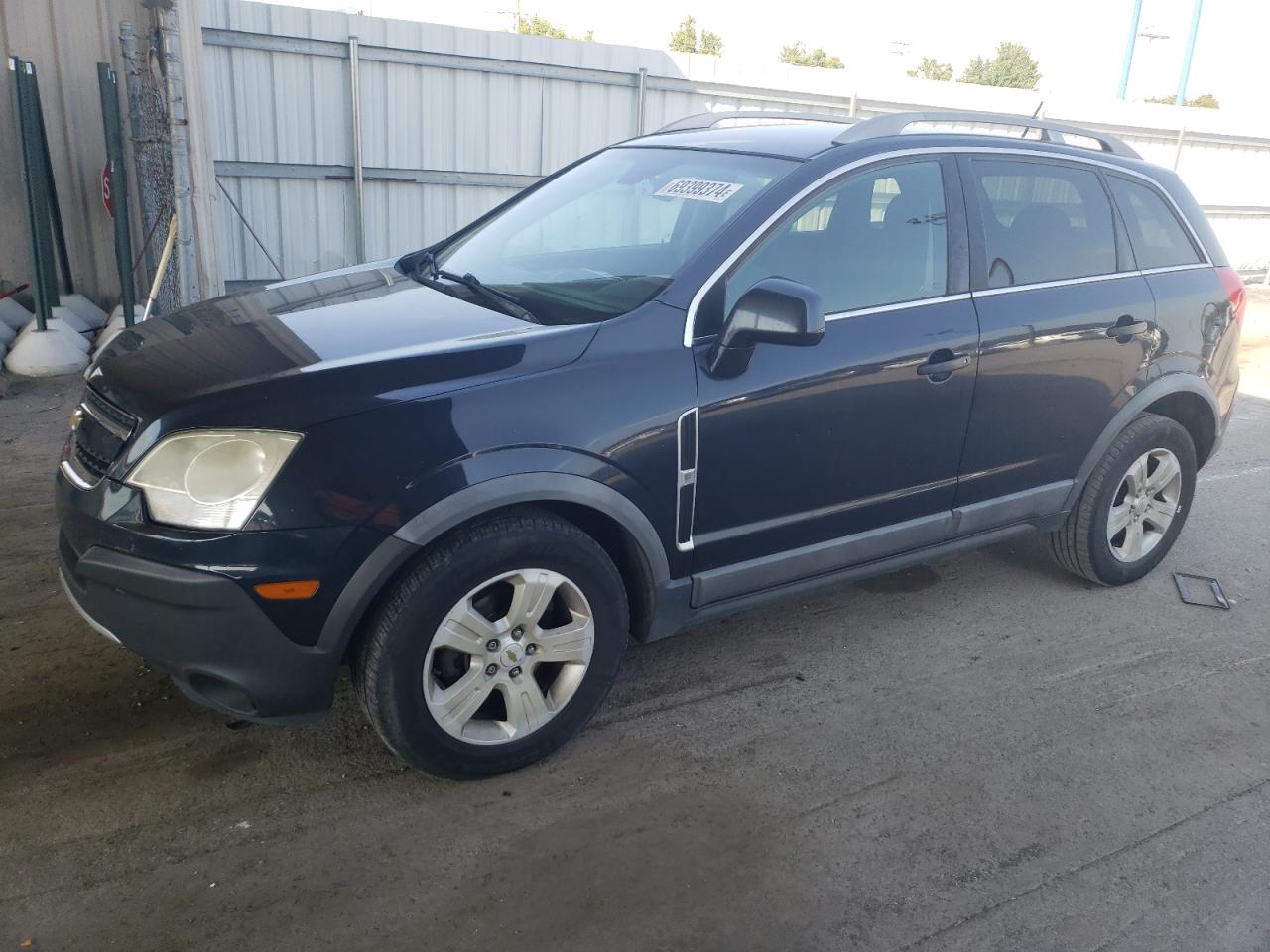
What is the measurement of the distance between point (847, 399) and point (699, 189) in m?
0.91

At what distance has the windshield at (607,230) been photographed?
3.36 meters

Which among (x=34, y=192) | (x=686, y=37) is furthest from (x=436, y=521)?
(x=686, y=37)

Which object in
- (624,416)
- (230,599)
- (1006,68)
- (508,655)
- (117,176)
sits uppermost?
(1006,68)

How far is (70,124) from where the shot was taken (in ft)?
28.7

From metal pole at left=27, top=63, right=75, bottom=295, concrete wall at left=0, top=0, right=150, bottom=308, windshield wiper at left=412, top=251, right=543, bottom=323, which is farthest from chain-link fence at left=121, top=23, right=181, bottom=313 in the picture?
windshield wiper at left=412, top=251, right=543, bottom=323

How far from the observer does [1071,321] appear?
161 inches

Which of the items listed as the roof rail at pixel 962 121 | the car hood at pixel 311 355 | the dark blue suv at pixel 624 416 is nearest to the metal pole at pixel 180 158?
the dark blue suv at pixel 624 416

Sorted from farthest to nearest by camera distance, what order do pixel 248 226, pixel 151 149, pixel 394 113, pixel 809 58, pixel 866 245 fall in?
pixel 809 58
pixel 394 113
pixel 248 226
pixel 151 149
pixel 866 245

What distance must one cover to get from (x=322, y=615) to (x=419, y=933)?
81cm

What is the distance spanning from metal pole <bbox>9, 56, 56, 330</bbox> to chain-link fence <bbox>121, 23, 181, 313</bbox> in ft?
2.33

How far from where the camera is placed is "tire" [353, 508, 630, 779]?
110 inches

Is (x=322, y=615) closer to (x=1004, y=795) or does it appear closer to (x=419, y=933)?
(x=419, y=933)

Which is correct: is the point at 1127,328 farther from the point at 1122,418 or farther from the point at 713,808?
the point at 713,808

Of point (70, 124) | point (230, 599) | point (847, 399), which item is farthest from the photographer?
point (70, 124)
